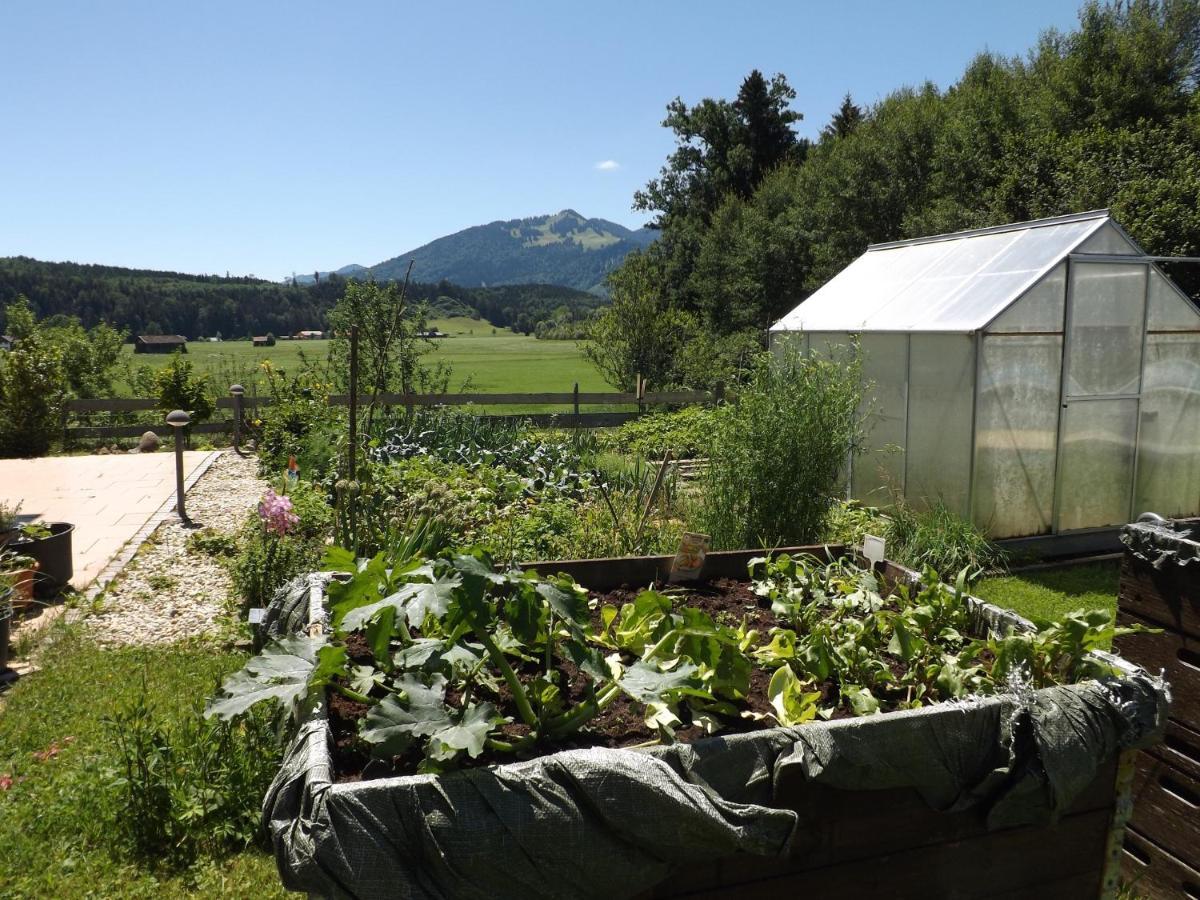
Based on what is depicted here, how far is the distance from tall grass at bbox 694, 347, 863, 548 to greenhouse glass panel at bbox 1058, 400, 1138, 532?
297 cm

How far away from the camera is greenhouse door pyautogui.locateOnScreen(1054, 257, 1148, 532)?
23.0 ft

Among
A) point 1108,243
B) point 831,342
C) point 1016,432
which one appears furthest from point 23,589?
point 1108,243

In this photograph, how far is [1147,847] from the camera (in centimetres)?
256

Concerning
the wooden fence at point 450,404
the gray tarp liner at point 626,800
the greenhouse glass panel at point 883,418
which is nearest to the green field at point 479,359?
the wooden fence at point 450,404

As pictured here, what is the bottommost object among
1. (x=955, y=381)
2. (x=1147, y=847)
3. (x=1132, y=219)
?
(x=1147, y=847)

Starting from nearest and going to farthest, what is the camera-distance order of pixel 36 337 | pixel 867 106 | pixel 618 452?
pixel 618 452, pixel 36 337, pixel 867 106

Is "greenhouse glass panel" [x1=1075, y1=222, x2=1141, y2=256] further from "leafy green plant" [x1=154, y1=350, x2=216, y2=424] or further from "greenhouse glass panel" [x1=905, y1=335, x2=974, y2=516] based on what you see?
"leafy green plant" [x1=154, y1=350, x2=216, y2=424]

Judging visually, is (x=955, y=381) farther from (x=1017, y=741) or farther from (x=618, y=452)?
(x=1017, y=741)

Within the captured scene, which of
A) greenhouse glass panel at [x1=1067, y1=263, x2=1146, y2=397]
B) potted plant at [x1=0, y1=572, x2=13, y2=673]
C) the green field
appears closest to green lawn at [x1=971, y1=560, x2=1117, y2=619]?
greenhouse glass panel at [x1=1067, y1=263, x2=1146, y2=397]

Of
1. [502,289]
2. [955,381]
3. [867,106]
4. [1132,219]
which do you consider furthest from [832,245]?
[502,289]

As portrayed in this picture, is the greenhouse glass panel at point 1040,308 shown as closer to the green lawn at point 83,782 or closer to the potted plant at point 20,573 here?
the green lawn at point 83,782

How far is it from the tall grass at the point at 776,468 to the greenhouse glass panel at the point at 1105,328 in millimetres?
2977

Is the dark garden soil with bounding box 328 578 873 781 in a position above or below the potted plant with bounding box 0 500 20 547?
above

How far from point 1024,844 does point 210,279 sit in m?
69.4
